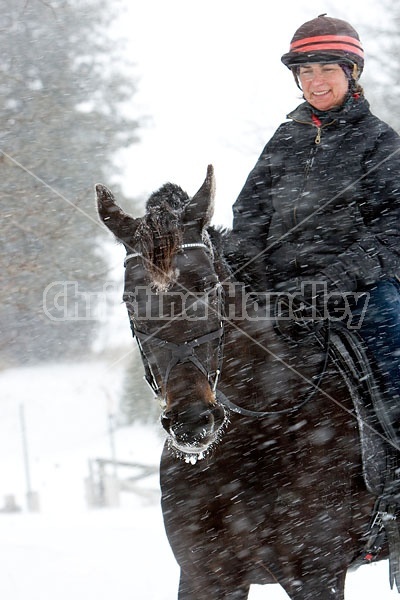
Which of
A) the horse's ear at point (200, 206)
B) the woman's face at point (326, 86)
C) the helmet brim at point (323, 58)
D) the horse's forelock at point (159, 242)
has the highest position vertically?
the helmet brim at point (323, 58)

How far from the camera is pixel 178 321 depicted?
8.77 feet

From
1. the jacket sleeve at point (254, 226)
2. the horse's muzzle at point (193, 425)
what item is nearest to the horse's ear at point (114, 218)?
the jacket sleeve at point (254, 226)

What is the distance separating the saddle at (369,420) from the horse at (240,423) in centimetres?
3

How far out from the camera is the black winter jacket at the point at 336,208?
3.13m

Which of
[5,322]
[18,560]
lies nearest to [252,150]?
[5,322]

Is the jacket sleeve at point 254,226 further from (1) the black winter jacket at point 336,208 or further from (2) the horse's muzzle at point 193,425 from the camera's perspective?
(2) the horse's muzzle at point 193,425

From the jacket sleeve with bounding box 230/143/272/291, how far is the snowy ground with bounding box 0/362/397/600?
3.45 metres

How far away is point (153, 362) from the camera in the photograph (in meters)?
2.73

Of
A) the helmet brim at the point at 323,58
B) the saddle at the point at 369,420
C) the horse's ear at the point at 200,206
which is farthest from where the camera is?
the helmet brim at the point at 323,58

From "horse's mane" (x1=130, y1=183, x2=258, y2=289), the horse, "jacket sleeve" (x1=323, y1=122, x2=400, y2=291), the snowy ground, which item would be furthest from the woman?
the snowy ground

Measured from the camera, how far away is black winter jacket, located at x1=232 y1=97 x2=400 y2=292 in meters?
3.13

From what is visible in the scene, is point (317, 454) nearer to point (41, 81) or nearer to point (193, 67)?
point (41, 81)

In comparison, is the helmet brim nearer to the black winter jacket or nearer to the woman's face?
the woman's face

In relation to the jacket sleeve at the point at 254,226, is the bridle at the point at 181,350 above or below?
below
